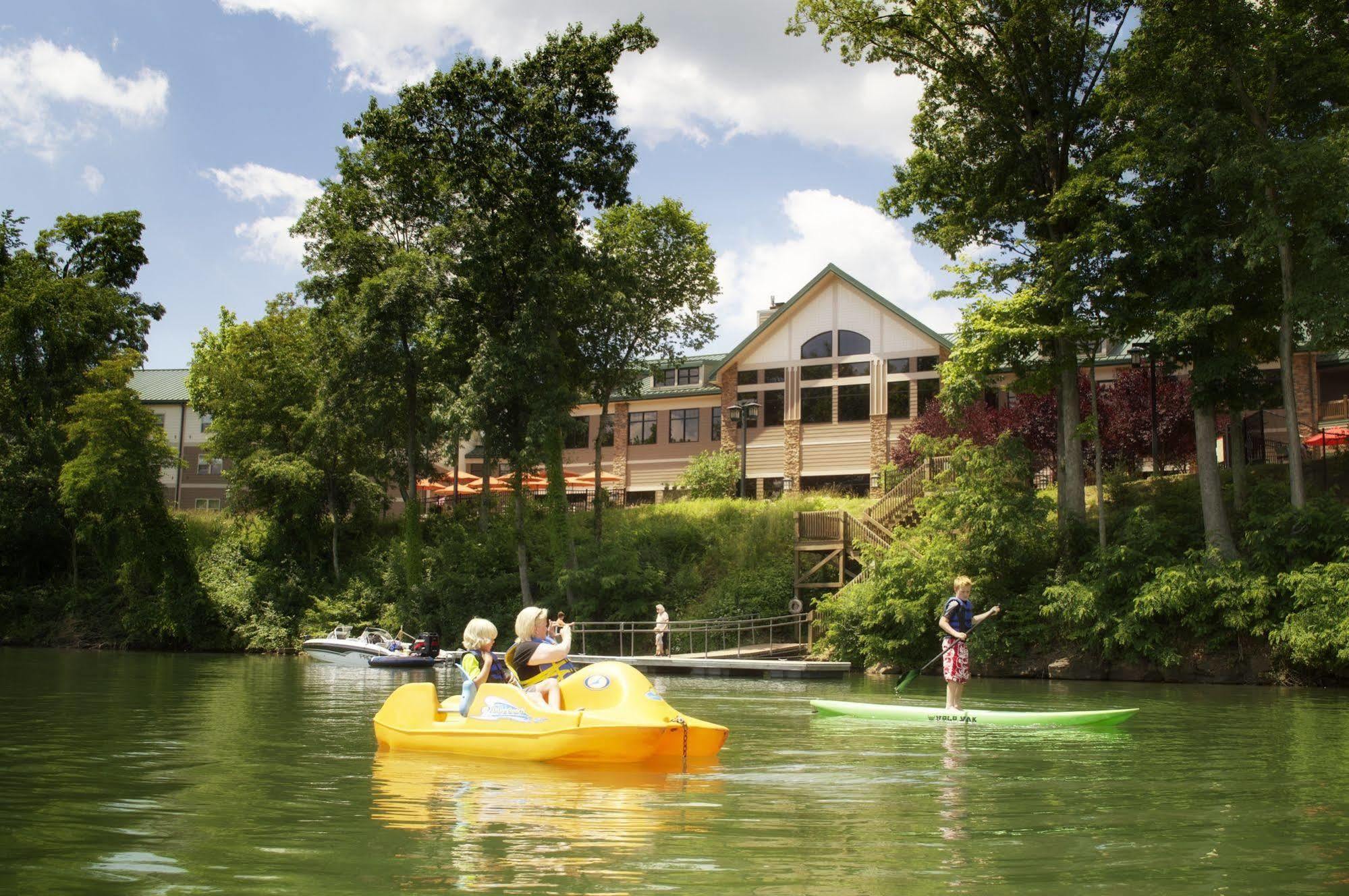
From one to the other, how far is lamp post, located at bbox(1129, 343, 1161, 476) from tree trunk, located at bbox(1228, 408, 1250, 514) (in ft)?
7.16

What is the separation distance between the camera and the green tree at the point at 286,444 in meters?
43.5

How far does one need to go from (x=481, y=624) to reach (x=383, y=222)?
33498mm

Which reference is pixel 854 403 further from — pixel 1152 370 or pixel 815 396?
pixel 1152 370

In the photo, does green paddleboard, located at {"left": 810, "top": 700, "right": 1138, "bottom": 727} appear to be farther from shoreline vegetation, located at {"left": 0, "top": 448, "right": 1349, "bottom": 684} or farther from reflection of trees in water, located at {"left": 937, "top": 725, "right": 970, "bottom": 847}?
shoreline vegetation, located at {"left": 0, "top": 448, "right": 1349, "bottom": 684}

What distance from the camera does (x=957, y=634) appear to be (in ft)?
46.8

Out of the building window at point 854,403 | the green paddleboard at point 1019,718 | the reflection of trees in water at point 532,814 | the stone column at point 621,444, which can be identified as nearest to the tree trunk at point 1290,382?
the green paddleboard at point 1019,718

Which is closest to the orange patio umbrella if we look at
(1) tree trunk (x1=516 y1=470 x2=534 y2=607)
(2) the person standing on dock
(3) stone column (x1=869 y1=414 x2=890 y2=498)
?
(1) tree trunk (x1=516 y1=470 x2=534 y2=607)

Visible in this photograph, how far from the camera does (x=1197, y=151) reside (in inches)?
1077

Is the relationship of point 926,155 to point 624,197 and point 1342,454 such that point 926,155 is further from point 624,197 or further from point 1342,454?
point 1342,454

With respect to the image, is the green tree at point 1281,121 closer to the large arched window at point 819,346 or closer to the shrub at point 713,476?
the large arched window at point 819,346

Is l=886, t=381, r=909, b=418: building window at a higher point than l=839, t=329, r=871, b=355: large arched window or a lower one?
lower

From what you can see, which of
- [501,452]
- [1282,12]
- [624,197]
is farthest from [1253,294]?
[501,452]

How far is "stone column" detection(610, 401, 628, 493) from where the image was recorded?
5241 centimetres

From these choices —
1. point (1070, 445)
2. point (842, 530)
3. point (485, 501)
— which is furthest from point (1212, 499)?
point (485, 501)
